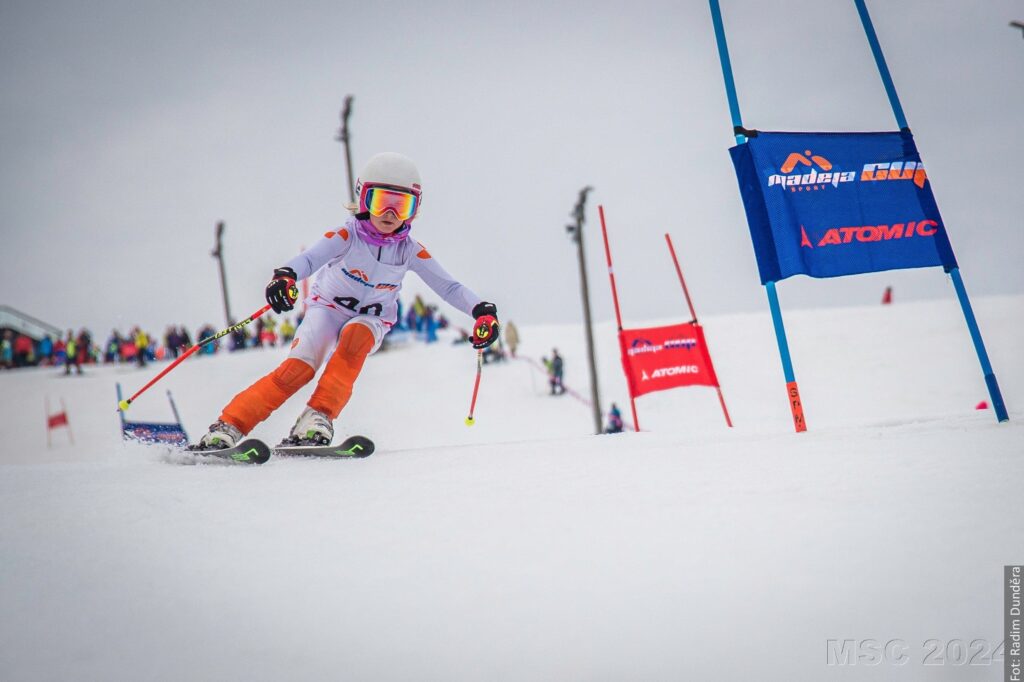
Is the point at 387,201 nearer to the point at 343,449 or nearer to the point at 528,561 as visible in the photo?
the point at 343,449

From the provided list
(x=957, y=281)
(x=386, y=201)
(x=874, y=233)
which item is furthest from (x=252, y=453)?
(x=957, y=281)

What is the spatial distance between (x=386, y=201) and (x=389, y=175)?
6.6 inches

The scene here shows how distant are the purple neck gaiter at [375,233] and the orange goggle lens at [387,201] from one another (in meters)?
0.12

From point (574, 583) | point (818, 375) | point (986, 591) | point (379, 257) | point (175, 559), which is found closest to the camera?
point (986, 591)

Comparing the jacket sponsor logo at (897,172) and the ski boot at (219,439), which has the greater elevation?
the jacket sponsor logo at (897,172)

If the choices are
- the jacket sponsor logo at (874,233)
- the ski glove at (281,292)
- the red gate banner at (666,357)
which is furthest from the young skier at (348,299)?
the red gate banner at (666,357)

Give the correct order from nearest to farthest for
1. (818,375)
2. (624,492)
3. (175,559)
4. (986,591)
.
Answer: (986,591) < (175,559) < (624,492) < (818,375)

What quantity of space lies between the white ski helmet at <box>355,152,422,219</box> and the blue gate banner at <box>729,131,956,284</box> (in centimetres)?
200

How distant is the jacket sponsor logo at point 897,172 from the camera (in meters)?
4.07

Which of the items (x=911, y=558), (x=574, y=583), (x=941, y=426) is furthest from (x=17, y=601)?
(x=941, y=426)

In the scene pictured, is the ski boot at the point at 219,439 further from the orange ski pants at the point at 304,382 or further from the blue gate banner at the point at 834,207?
the blue gate banner at the point at 834,207

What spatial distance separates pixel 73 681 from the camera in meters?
1.45

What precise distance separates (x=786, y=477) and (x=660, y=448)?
105 centimetres

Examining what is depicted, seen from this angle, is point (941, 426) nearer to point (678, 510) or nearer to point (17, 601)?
point (678, 510)
